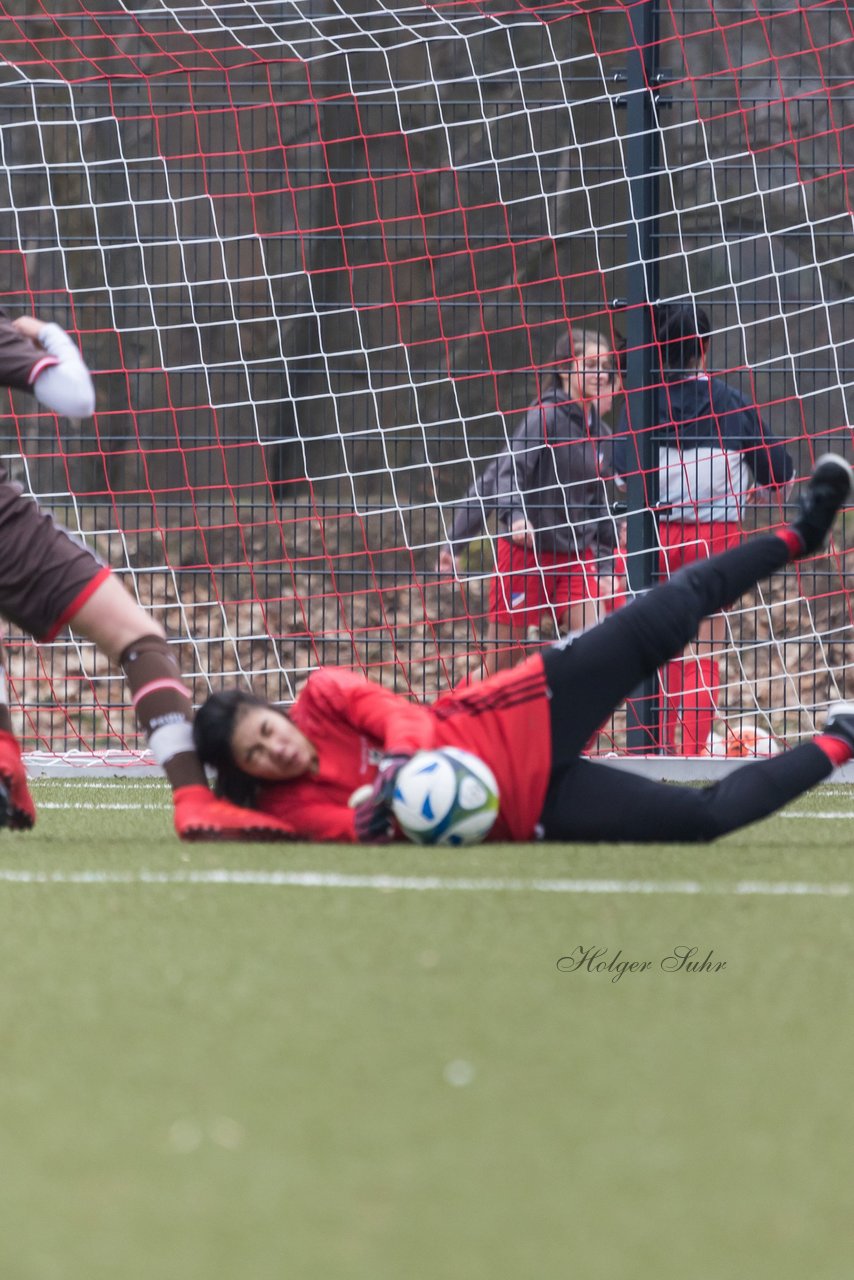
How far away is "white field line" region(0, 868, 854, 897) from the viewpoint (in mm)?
3730

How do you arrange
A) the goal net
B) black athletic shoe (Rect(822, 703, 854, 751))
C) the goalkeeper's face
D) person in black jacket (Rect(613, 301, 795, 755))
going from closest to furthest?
the goalkeeper's face
black athletic shoe (Rect(822, 703, 854, 751))
person in black jacket (Rect(613, 301, 795, 755))
the goal net

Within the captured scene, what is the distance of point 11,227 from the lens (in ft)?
32.5

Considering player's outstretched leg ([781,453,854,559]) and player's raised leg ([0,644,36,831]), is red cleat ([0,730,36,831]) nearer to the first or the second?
player's raised leg ([0,644,36,831])

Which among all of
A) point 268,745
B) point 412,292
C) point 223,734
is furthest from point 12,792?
point 412,292

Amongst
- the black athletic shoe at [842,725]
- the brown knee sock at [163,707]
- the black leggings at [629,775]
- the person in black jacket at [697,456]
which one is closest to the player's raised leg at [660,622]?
the black leggings at [629,775]

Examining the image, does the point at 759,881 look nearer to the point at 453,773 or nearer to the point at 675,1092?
the point at 453,773

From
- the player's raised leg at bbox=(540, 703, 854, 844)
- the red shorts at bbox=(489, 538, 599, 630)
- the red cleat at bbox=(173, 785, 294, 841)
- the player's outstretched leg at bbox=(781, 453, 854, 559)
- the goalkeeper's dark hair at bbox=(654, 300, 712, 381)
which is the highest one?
the goalkeeper's dark hair at bbox=(654, 300, 712, 381)

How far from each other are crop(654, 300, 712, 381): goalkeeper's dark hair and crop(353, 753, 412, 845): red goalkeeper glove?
3.27m

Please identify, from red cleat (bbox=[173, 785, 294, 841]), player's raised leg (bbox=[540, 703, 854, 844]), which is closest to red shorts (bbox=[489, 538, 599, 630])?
player's raised leg (bbox=[540, 703, 854, 844])

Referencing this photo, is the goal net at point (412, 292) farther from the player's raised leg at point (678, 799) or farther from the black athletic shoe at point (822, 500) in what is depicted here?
the player's raised leg at point (678, 799)

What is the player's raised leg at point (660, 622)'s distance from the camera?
4.37m

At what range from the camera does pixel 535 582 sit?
24.5 feet

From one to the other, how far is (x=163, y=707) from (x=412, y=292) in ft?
13.2

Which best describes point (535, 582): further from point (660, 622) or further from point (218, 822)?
point (218, 822)
